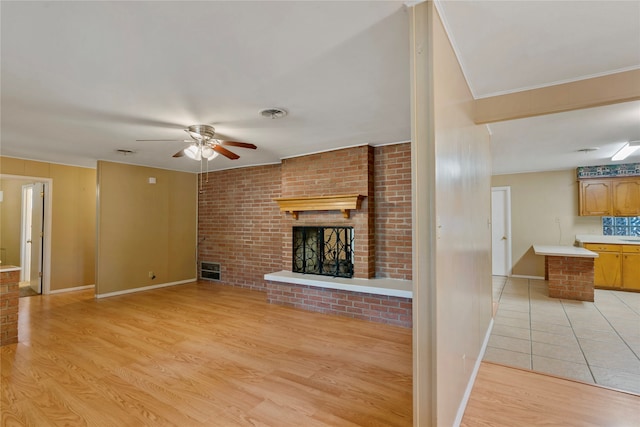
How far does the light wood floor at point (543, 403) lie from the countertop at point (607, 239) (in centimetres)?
420

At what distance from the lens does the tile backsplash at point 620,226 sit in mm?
5574

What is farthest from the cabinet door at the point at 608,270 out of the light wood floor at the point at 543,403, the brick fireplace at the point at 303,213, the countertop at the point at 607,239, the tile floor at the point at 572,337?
the light wood floor at the point at 543,403

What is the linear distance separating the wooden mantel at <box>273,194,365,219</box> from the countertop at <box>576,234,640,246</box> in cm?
456

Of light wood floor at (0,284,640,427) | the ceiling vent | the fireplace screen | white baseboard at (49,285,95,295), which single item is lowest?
light wood floor at (0,284,640,427)

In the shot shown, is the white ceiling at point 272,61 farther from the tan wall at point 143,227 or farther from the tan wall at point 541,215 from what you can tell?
the tan wall at point 541,215

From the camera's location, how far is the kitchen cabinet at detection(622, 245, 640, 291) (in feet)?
16.5

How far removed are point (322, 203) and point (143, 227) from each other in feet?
11.6

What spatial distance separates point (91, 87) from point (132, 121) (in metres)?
0.78

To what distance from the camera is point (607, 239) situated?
5336 millimetres

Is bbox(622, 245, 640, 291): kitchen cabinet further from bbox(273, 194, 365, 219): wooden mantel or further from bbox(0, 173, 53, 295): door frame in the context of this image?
bbox(0, 173, 53, 295): door frame

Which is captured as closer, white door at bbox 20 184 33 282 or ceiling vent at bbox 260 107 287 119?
ceiling vent at bbox 260 107 287 119

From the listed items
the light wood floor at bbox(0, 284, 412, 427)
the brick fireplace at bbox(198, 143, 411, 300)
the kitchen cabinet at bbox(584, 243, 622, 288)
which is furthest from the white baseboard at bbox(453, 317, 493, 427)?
the kitchen cabinet at bbox(584, 243, 622, 288)

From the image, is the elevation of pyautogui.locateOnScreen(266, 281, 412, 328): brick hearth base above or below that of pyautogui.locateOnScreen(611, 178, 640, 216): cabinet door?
below

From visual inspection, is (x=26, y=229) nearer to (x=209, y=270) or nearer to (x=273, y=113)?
(x=209, y=270)
